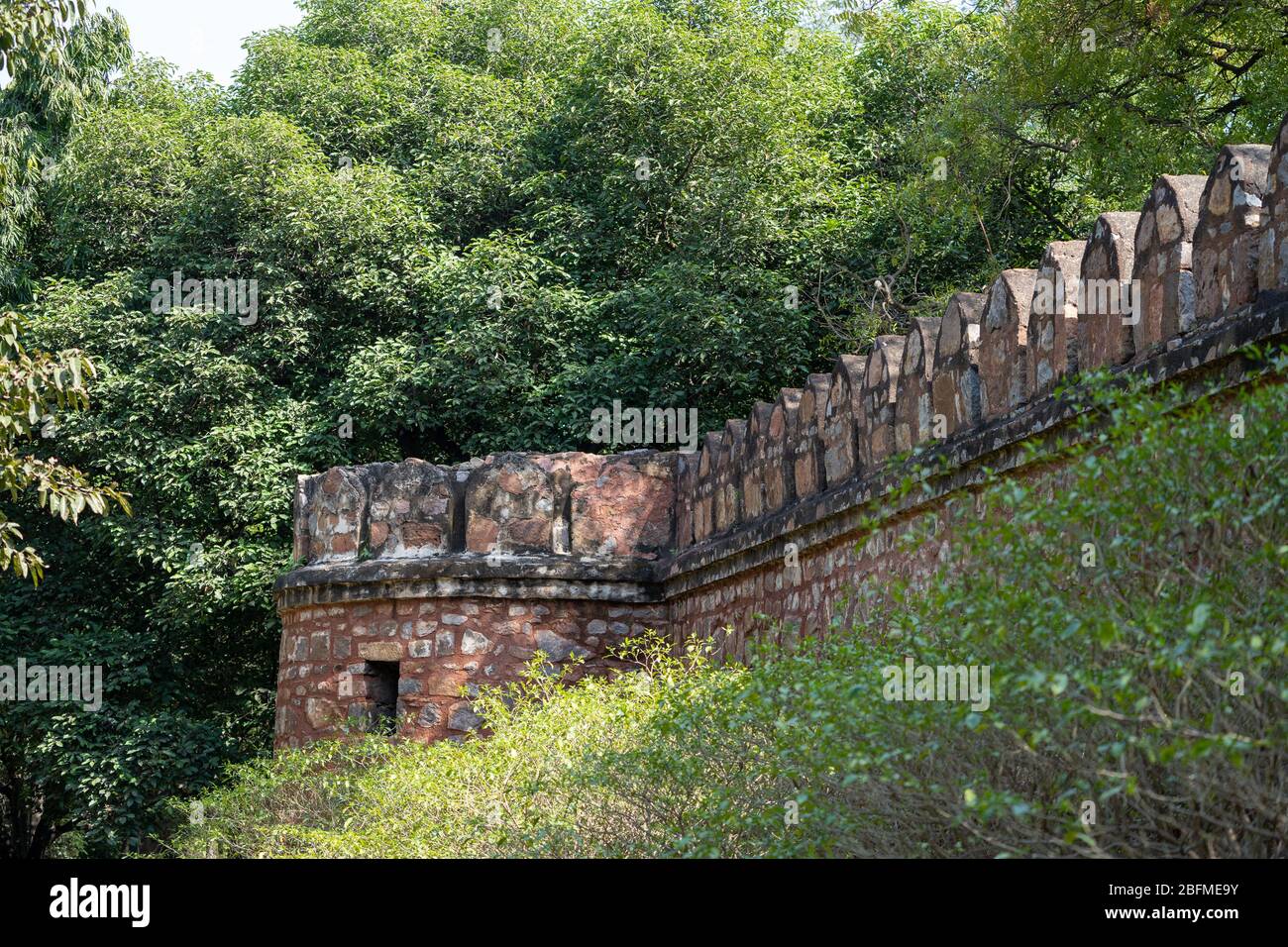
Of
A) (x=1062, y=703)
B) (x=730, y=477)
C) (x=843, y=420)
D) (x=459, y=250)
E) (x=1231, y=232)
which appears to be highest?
(x=459, y=250)

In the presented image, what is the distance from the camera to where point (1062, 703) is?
11.0ft

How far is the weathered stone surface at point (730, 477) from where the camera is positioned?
809 cm

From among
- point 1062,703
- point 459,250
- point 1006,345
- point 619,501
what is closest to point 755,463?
point 619,501

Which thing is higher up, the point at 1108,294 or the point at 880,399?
the point at 1108,294

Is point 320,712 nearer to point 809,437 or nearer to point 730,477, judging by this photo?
point 730,477

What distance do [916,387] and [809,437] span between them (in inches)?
38.3

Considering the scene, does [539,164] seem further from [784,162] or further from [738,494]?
[738,494]

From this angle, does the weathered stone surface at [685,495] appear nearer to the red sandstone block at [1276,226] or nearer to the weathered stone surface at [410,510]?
the weathered stone surface at [410,510]

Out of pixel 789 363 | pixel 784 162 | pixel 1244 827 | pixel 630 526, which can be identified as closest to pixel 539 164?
pixel 784 162

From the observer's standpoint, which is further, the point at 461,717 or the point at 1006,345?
the point at 461,717

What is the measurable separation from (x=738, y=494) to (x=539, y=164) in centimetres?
773

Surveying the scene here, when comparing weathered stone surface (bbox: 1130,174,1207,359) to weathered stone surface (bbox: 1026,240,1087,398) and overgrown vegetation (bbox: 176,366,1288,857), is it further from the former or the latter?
weathered stone surface (bbox: 1026,240,1087,398)

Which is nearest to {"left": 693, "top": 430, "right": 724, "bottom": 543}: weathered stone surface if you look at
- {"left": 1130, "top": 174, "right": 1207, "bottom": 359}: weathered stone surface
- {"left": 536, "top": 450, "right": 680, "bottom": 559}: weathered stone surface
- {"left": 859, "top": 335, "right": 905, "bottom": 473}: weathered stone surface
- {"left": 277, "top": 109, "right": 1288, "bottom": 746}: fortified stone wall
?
{"left": 277, "top": 109, "right": 1288, "bottom": 746}: fortified stone wall

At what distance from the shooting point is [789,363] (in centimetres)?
1274
